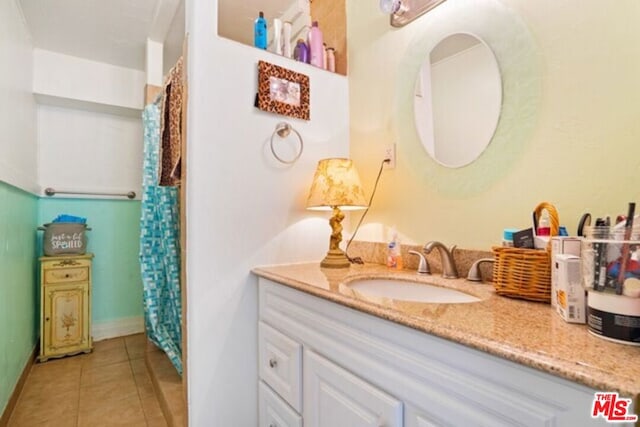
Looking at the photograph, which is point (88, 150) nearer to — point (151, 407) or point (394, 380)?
point (151, 407)

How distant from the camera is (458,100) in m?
1.19

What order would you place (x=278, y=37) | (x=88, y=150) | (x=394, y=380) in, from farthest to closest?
(x=88, y=150) < (x=278, y=37) < (x=394, y=380)

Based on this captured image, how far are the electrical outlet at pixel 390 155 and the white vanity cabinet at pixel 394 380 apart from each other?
721 millimetres

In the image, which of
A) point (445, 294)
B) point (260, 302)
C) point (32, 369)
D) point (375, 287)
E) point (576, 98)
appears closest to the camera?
point (576, 98)

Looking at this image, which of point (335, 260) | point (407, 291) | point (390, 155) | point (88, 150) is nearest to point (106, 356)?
point (88, 150)

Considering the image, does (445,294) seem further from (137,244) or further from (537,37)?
(137,244)

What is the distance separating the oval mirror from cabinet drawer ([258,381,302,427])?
3.46 feet

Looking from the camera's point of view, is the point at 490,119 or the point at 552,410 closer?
the point at 552,410

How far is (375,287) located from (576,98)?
33.5 inches

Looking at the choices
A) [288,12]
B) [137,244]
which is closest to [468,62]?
[288,12]

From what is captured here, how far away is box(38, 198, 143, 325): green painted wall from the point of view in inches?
109

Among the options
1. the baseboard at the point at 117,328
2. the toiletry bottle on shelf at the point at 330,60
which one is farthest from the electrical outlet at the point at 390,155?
the baseboard at the point at 117,328

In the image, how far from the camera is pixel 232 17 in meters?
2.31

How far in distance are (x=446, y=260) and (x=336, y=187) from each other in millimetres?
512
